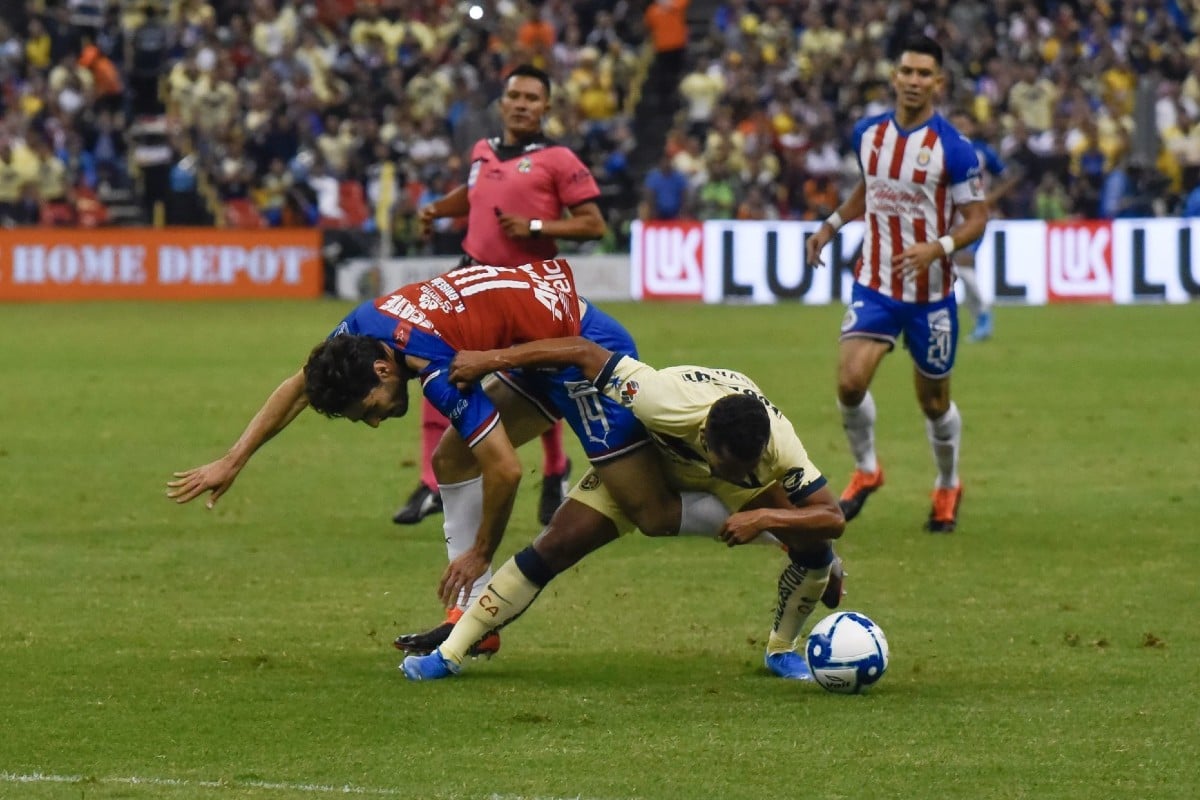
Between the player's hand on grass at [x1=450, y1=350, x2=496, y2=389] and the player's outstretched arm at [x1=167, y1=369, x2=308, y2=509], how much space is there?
0.63 metres

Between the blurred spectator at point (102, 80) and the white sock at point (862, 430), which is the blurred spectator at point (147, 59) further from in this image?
the white sock at point (862, 430)

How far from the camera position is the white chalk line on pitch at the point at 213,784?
6059 mm

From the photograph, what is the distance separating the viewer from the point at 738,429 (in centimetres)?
696

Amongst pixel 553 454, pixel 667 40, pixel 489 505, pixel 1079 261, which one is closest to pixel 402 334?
pixel 489 505

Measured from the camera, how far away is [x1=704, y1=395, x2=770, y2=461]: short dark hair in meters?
6.96

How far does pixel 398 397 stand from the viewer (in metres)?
7.50

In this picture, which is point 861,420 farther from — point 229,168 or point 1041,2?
point 1041,2

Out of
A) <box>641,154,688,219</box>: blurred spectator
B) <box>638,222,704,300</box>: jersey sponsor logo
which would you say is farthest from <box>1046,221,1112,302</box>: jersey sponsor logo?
<box>641,154,688,219</box>: blurred spectator

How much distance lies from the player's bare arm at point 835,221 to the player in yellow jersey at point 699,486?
4.11 m

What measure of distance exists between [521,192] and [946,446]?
2.64m

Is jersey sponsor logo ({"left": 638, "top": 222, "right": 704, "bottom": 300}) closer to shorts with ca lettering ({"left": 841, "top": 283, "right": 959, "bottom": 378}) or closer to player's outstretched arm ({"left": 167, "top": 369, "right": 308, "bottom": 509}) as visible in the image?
shorts with ca lettering ({"left": 841, "top": 283, "right": 959, "bottom": 378})

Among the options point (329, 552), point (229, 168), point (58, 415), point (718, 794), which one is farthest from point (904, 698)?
point (229, 168)

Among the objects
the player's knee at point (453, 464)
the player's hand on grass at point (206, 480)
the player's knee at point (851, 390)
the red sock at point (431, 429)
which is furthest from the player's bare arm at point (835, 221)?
the player's hand on grass at point (206, 480)

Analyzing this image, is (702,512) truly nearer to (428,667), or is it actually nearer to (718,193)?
(428,667)
